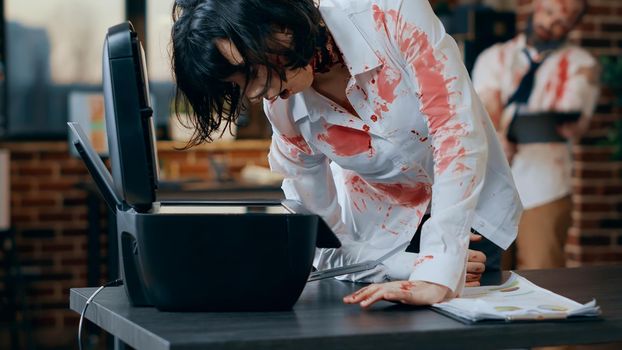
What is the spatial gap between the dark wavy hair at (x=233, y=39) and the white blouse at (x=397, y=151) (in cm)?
13

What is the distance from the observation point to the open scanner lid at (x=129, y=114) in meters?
1.34

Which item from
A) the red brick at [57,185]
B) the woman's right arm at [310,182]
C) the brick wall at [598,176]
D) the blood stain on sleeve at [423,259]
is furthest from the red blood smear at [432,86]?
the red brick at [57,185]

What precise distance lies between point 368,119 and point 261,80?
293mm

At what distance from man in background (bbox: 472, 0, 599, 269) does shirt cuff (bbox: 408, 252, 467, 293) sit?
2.84 m

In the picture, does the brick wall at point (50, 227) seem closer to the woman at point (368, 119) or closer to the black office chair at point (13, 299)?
the black office chair at point (13, 299)

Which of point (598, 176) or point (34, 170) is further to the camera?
point (34, 170)

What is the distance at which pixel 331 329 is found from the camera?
1218 mm

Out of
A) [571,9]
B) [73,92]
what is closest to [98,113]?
[73,92]

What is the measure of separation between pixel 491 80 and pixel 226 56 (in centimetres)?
304

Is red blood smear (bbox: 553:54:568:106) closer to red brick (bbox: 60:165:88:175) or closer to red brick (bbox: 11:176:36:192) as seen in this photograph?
red brick (bbox: 60:165:88:175)

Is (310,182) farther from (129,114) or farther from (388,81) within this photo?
(129,114)

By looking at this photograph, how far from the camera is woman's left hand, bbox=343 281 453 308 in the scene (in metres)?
1.38

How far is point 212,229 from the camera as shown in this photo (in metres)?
1.30

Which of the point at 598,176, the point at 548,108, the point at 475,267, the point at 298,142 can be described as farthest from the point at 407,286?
the point at 598,176
